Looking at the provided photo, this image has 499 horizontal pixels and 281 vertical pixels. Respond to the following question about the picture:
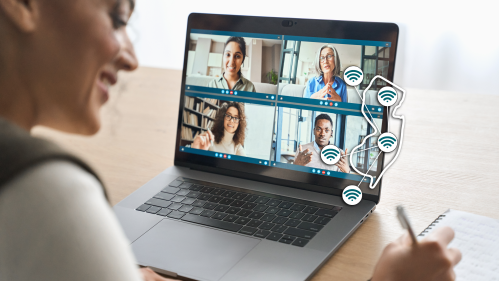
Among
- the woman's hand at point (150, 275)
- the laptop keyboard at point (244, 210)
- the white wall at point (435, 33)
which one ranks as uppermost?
the white wall at point (435, 33)

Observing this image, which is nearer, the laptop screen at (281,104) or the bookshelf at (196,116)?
the laptop screen at (281,104)

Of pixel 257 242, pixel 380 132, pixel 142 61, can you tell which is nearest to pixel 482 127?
pixel 380 132

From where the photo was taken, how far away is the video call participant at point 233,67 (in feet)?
2.83

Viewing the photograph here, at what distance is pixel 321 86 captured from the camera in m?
0.78

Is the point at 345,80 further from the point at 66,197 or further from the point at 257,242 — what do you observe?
the point at 66,197

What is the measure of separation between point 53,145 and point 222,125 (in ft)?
2.03

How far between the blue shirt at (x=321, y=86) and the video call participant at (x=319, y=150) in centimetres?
4

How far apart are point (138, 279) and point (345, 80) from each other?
0.57 meters

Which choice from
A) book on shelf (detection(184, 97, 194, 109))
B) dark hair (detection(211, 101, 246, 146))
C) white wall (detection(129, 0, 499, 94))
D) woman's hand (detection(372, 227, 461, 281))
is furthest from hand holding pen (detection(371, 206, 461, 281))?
white wall (detection(129, 0, 499, 94))

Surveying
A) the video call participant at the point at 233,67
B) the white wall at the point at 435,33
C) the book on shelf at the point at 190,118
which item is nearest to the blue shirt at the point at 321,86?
the video call participant at the point at 233,67

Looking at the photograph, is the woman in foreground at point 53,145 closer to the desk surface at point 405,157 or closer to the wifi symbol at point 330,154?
the desk surface at point 405,157

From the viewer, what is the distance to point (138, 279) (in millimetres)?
288

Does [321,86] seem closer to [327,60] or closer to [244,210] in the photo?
[327,60]

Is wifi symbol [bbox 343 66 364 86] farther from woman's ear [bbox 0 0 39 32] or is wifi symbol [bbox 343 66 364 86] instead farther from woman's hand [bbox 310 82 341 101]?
woman's ear [bbox 0 0 39 32]
